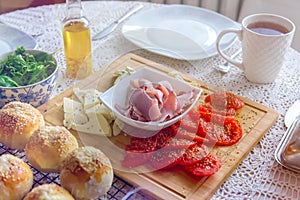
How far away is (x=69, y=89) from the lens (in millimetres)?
1087

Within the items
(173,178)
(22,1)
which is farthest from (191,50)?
(22,1)

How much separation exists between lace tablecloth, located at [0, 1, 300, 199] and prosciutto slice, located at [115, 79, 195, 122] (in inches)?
6.3

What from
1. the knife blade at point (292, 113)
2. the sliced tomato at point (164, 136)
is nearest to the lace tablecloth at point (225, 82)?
the knife blade at point (292, 113)

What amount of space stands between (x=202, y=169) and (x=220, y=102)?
0.24 m

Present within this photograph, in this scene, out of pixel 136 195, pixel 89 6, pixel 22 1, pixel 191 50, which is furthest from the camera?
pixel 22 1

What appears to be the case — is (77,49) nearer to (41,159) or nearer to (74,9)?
(74,9)

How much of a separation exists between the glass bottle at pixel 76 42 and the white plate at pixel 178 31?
0.17 metres

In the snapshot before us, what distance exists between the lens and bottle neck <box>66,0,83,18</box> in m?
1.12

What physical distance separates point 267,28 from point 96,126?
1.75 ft

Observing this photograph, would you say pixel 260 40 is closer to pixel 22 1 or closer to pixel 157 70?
pixel 157 70

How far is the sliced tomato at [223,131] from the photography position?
0.92 meters

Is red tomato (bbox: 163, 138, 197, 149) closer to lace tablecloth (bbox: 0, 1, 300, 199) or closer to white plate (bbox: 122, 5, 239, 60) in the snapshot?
lace tablecloth (bbox: 0, 1, 300, 199)

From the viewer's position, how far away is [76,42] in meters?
1.12

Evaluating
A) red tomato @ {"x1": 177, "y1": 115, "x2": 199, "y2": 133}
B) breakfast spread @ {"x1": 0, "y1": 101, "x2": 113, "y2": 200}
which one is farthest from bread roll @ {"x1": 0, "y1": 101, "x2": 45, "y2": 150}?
red tomato @ {"x1": 177, "y1": 115, "x2": 199, "y2": 133}
